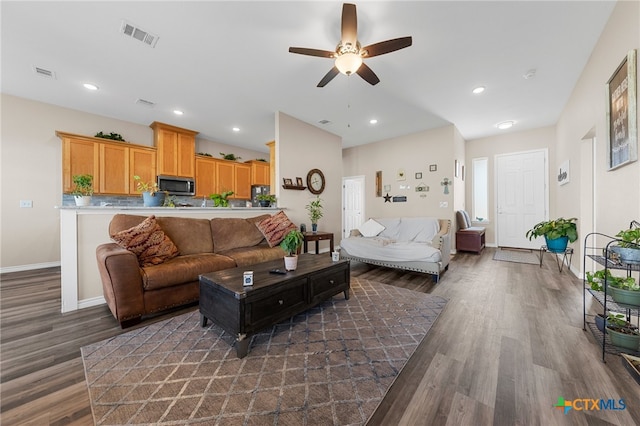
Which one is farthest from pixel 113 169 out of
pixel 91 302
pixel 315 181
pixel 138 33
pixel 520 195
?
pixel 520 195

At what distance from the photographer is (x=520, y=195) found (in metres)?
Result: 5.59

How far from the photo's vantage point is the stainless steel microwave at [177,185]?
483 cm

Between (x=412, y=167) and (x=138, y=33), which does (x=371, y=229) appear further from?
(x=138, y=33)

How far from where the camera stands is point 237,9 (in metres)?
2.08

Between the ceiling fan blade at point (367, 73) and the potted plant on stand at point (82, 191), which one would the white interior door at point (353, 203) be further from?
the potted plant on stand at point (82, 191)

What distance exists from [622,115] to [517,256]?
144 inches

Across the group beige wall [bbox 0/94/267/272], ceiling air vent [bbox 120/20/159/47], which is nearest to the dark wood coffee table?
ceiling air vent [bbox 120/20/159/47]

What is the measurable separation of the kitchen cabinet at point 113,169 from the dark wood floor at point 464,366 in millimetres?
2153

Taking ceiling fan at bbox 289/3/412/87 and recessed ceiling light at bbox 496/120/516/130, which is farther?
recessed ceiling light at bbox 496/120/516/130

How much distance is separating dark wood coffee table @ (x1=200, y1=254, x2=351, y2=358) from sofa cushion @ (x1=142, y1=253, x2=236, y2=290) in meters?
0.49

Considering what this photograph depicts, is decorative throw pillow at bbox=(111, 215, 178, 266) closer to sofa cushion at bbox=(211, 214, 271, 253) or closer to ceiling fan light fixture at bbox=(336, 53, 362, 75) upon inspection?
sofa cushion at bbox=(211, 214, 271, 253)

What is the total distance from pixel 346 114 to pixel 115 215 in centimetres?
386

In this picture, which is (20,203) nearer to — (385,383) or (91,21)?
(91,21)

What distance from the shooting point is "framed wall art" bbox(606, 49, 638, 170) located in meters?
1.80
